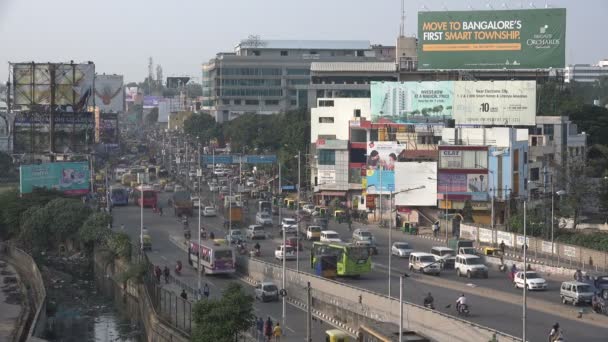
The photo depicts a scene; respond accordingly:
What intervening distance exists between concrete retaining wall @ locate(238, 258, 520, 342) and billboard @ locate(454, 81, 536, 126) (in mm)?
31525

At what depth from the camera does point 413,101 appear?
72000 millimetres

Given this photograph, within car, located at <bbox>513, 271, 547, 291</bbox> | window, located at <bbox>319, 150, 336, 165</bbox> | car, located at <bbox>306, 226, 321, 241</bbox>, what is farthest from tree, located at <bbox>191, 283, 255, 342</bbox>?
window, located at <bbox>319, 150, 336, 165</bbox>

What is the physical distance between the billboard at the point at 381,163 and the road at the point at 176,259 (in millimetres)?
11344

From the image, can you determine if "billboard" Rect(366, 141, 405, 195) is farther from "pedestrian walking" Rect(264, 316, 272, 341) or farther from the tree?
A: the tree

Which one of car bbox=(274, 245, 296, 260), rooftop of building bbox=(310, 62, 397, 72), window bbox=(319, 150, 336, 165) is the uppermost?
rooftop of building bbox=(310, 62, 397, 72)

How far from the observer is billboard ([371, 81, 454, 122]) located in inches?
2790

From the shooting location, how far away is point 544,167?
64.4 m

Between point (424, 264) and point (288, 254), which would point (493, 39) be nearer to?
point (288, 254)

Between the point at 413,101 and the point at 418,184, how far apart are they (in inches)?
440

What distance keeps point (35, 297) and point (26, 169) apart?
83.9 ft

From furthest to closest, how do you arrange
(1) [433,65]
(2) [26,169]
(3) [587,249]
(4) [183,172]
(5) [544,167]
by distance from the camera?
(4) [183,172], (1) [433,65], (2) [26,169], (5) [544,167], (3) [587,249]

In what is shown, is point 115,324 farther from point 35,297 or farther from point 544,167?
point 544,167

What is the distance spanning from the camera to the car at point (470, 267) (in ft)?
133

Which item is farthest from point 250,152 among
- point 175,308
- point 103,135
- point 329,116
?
point 175,308
